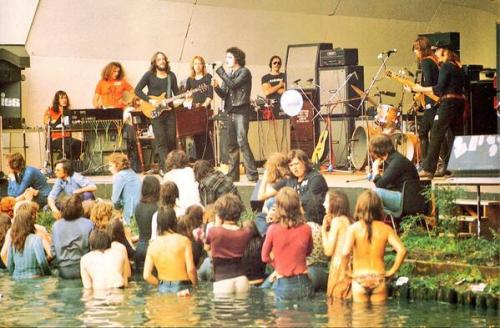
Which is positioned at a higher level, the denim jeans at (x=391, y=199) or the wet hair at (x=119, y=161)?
the wet hair at (x=119, y=161)

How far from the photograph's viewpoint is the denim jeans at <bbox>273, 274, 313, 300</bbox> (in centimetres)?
1270

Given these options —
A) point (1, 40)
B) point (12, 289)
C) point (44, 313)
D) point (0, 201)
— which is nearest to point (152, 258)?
point (44, 313)

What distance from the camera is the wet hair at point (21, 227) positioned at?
14.9 meters

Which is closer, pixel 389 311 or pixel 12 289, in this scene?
pixel 389 311

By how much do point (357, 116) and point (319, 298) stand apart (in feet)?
25.1

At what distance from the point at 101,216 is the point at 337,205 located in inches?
119

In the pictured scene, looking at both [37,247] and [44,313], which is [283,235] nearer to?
[44,313]

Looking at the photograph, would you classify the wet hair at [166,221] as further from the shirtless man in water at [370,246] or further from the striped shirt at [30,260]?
the striped shirt at [30,260]

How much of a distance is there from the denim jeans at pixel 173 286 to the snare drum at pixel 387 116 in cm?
575

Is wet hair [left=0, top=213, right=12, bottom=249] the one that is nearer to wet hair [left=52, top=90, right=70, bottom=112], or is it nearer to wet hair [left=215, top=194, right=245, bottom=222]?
wet hair [left=215, top=194, right=245, bottom=222]

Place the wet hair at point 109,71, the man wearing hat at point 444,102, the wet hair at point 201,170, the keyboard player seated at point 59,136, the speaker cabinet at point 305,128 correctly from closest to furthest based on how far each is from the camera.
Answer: the wet hair at point 201,170 < the man wearing hat at point 444,102 < the speaker cabinet at point 305,128 < the keyboard player seated at point 59,136 < the wet hair at point 109,71

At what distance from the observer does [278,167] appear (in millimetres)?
14438

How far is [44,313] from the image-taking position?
12.9 metres

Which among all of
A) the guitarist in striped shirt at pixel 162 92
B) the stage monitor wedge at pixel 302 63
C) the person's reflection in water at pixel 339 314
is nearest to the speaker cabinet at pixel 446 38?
the stage monitor wedge at pixel 302 63
